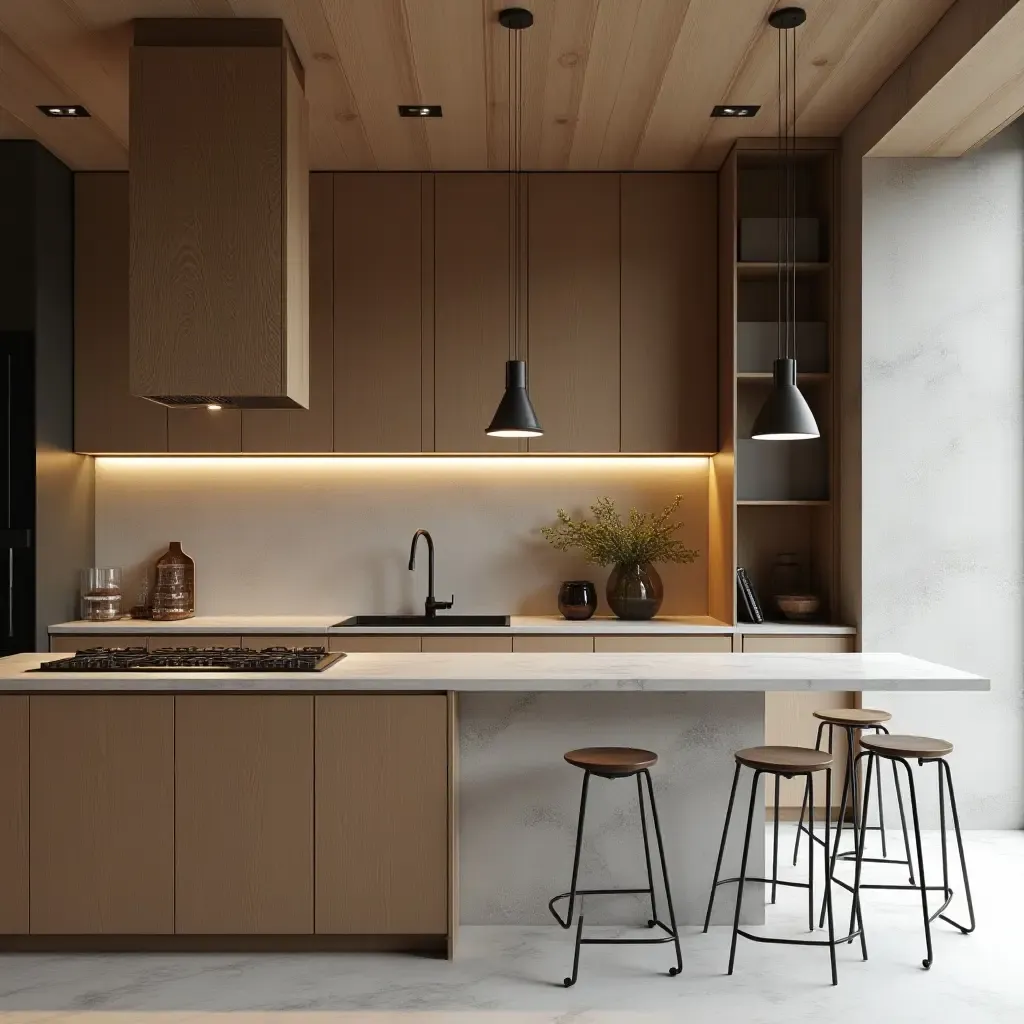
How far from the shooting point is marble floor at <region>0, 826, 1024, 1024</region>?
2744 mm

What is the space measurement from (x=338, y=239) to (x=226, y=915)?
318 centimetres

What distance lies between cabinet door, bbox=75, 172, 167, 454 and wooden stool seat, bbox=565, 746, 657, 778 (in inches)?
117

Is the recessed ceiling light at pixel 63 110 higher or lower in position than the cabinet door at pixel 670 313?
higher

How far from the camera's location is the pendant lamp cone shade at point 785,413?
337 cm

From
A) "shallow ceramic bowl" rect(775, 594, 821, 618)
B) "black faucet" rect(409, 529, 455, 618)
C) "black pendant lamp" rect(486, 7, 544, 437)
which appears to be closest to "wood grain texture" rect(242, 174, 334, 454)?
"black faucet" rect(409, 529, 455, 618)

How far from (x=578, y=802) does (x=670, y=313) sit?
259 cm

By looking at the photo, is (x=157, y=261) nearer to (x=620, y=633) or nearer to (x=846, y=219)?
(x=620, y=633)

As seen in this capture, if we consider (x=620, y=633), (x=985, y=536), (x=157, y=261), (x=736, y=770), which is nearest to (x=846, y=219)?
(x=985, y=536)

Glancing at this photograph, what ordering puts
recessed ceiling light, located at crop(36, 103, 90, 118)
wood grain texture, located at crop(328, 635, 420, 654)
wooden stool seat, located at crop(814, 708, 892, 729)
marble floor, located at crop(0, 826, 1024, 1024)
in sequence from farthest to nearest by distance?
wood grain texture, located at crop(328, 635, 420, 654) < recessed ceiling light, located at crop(36, 103, 90, 118) < wooden stool seat, located at crop(814, 708, 892, 729) < marble floor, located at crop(0, 826, 1024, 1024)

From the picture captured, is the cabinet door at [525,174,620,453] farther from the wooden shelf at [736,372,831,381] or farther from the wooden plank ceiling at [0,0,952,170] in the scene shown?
the wooden shelf at [736,372,831,381]

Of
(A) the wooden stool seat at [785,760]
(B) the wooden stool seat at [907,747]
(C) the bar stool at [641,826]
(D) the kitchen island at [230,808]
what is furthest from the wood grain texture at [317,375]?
(B) the wooden stool seat at [907,747]

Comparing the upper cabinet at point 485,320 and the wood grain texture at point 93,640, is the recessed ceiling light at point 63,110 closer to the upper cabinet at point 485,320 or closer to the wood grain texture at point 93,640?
the upper cabinet at point 485,320

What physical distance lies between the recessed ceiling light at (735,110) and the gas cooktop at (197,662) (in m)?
2.73

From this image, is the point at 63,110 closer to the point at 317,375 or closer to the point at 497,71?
the point at 317,375
